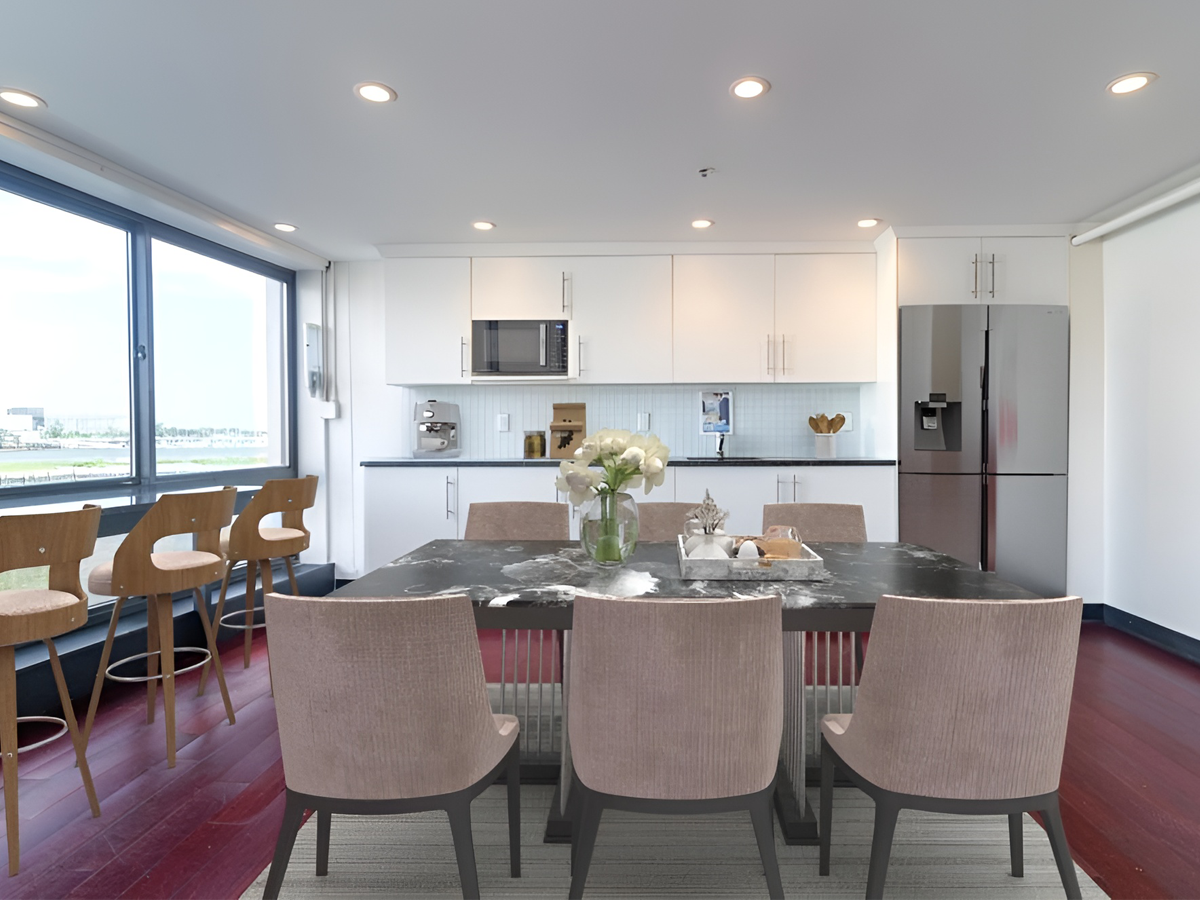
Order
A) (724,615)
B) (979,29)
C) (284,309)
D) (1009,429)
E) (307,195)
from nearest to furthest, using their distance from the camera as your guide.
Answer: (724,615), (979,29), (307,195), (1009,429), (284,309)

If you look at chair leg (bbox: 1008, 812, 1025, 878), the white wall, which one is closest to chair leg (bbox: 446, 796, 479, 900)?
chair leg (bbox: 1008, 812, 1025, 878)

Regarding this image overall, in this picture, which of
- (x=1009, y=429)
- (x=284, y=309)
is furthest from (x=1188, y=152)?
(x=284, y=309)

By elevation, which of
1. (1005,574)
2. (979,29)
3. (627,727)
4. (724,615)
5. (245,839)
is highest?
(979,29)

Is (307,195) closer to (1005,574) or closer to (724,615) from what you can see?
(724,615)

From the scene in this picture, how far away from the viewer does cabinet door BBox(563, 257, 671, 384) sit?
437 centimetres

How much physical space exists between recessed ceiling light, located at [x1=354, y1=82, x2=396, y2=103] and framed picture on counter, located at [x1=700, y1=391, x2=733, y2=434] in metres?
2.86

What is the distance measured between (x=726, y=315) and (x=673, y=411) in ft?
2.54

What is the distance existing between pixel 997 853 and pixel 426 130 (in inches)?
122

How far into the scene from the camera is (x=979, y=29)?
2029 millimetres

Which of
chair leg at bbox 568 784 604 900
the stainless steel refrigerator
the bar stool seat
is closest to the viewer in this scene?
chair leg at bbox 568 784 604 900

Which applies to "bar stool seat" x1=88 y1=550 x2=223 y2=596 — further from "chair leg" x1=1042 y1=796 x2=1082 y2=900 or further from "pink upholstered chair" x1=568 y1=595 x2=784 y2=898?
"chair leg" x1=1042 y1=796 x2=1082 y2=900

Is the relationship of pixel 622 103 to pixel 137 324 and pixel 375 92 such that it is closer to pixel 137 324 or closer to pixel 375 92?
pixel 375 92

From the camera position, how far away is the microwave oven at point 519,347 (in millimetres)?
4395

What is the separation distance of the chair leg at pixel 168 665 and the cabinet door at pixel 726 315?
3091 mm
